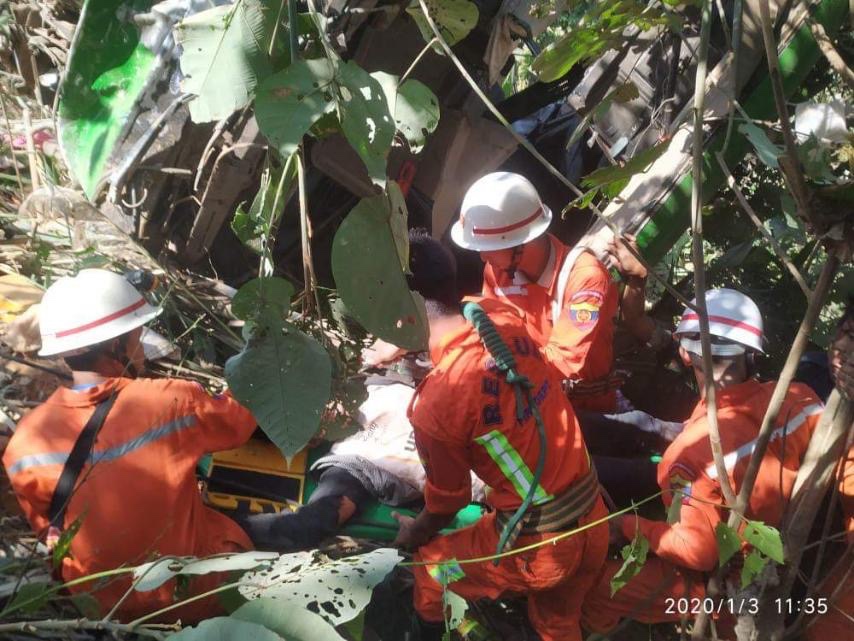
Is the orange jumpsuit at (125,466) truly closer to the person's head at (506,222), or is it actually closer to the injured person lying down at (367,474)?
the injured person lying down at (367,474)

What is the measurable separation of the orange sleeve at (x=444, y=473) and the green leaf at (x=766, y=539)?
1.18 m

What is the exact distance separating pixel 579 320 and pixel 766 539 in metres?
1.66

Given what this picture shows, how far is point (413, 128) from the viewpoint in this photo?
A: 1396 millimetres

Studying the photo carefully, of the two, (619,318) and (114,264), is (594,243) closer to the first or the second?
(619,318)

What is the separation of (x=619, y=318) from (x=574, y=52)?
200 cm

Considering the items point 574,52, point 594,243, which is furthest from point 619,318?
point 574,52

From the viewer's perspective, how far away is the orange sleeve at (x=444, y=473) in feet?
8.79

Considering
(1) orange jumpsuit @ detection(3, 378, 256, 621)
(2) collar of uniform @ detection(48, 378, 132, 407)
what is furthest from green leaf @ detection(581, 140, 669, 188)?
(2) collar of uniform @ detection(48, 378, 132, 407)

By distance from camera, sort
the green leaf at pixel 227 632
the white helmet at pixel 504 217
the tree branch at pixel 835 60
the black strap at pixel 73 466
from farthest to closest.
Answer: the white helmet at pixel 504 217
the black strap at pixel 73 466
the tree branch at pixel 835 60
the green leaf at pixel 227 632

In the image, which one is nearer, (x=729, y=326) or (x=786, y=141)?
(x=786, y=141)

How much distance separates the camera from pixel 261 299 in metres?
1.39

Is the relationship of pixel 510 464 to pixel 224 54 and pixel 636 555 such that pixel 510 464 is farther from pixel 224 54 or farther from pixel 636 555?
pixel 224 54

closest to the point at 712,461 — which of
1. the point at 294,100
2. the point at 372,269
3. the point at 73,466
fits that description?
the point at 372,269

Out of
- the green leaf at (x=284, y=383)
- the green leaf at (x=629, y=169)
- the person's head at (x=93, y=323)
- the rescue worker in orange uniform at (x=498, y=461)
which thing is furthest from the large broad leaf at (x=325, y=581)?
the person's head at (x=93, y=323)
